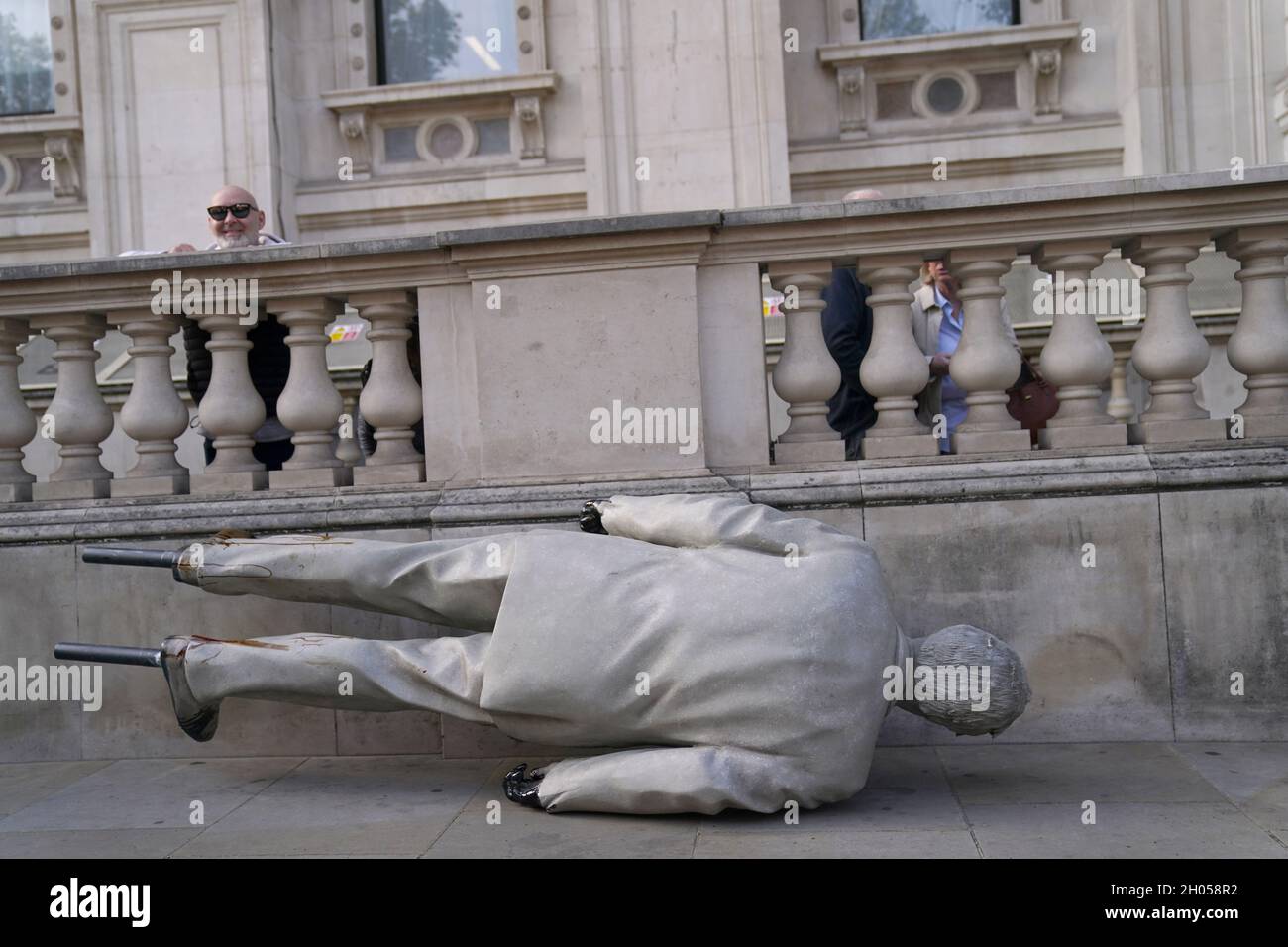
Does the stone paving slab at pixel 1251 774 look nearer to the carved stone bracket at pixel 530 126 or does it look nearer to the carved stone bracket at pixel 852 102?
the carved stone bracket at pixel 852 102

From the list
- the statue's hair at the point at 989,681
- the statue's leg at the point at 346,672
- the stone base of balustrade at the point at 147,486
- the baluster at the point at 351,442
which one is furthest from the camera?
the baluster at the point at 351,442

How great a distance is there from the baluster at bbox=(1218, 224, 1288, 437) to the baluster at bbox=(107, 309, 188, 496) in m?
4.29

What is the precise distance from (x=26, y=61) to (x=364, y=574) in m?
9.66

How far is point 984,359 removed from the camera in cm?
483

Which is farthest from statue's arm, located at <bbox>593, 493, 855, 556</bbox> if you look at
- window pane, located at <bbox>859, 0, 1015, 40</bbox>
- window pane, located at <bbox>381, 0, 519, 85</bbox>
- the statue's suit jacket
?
window pane, located at <bbox>381, 0, 519, 85</bbox>

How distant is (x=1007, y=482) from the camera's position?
15.3ft

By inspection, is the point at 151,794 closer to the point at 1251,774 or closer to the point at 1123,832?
the point at 1123,832

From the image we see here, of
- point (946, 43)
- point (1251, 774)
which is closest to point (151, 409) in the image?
point (1251, 774)

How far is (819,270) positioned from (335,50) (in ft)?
25.3

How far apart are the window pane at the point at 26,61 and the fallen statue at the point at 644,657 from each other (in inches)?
358

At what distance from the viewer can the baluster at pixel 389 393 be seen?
5.07 meters

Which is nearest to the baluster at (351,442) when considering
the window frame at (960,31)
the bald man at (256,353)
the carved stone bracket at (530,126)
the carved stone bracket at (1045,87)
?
the bald man at (256,353)

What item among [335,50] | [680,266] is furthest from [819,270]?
[335,50]

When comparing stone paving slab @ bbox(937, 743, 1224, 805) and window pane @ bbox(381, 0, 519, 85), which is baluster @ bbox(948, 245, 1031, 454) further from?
window pane @ bbox(381, 0, 519, 85)
